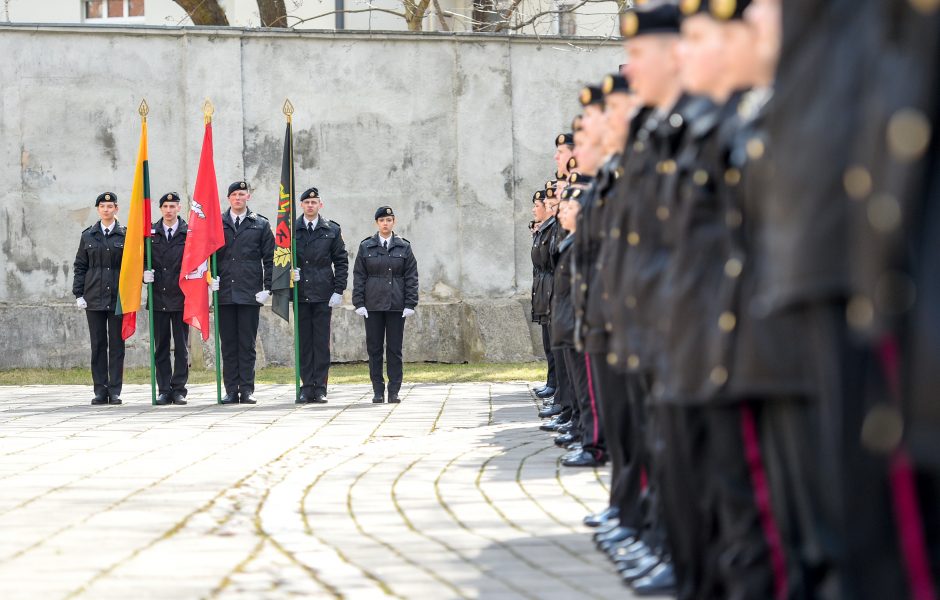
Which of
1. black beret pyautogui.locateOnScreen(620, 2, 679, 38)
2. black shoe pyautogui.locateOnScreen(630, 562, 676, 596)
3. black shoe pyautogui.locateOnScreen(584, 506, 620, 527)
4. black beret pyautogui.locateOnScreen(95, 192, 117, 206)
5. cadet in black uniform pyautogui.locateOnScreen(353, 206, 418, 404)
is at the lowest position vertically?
black shoe pyautogui.locateOnScreen(584, 506, 620, 527)

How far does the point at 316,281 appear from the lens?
1541 cm

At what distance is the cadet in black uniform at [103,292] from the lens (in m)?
15.3

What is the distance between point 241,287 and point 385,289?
5.44ft

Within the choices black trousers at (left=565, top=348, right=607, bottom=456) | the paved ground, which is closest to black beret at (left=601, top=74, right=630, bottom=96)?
the paved ground

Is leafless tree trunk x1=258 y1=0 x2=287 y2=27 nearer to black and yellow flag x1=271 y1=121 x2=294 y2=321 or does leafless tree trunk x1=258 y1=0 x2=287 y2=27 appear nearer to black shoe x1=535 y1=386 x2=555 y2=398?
black and yellow flag x1=271 y1=121 x2=294 y2=321

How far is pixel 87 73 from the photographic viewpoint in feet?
69.0

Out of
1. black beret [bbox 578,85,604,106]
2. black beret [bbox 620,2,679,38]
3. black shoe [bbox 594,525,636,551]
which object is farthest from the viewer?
black beret [bbox 578,85,604,106]

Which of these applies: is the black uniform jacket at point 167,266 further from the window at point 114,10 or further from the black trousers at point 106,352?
the window at point 114,10

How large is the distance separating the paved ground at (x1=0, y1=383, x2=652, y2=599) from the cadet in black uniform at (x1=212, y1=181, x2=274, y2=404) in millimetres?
2670

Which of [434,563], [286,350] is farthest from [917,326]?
[286,350]

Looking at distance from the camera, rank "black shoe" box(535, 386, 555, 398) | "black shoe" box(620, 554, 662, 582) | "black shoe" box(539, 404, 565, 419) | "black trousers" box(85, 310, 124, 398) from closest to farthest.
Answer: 1. "black shoe" box(620, 554, 662, 582)
2. "black shoe" box(539, 404, 565, 419)
3. "black shoe" box(535, 386, 555, 398)
4. "black trousers" box(85, 310, 124, 398)

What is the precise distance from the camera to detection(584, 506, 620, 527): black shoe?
5986 millimetres

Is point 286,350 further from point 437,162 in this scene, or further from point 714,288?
point 714,288

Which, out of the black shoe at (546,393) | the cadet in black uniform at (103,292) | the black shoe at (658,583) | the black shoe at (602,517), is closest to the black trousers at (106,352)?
the cadet in black uniform at (103,292)
